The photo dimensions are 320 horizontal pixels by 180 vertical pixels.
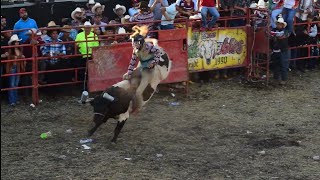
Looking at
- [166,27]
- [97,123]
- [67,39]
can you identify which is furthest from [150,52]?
[166,27]

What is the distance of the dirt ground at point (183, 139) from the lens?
766 centimetres

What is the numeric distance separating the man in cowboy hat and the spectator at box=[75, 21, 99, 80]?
4.21m

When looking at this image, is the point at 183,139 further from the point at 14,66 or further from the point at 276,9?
the point at 276,9

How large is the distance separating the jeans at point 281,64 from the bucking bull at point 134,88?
165 inches

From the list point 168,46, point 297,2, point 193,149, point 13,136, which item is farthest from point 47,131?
point 297,2

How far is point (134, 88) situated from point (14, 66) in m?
3.06

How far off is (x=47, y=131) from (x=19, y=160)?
1.57 meters

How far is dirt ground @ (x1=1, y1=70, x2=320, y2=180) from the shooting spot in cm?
766

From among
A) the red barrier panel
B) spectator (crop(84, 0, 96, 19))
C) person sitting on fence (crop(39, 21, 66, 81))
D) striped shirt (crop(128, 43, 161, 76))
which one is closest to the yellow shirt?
person sitting on fence (crop(39, 21, 66, 81))

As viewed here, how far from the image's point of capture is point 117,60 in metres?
11.5

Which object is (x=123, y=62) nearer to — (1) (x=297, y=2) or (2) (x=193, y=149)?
(2) (x=193, y=149)

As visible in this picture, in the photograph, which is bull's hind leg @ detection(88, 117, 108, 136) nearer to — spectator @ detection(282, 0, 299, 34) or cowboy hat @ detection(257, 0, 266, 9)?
spectator @ detection(282, 0, 299, 34)

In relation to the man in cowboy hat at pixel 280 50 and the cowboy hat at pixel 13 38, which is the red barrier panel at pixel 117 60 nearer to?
the cowboy hat at pixel 13 38

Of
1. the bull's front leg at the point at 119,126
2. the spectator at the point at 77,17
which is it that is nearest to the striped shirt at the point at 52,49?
the spectator at the point at 77,17
